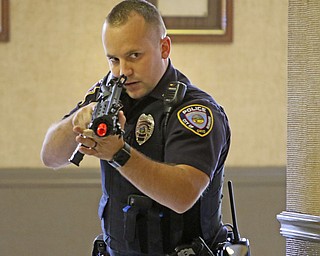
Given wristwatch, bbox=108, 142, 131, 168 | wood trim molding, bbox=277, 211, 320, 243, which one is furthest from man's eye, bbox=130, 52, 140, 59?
wood trim molding, bbox=277, 211, 320, 243

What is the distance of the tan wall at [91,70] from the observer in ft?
11.9

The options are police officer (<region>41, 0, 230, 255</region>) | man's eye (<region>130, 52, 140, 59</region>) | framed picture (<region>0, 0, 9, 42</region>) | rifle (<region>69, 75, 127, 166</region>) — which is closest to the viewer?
rifle (<region>69, 75, 127, 166</region>)

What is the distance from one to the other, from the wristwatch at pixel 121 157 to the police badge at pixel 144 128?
0.76ft

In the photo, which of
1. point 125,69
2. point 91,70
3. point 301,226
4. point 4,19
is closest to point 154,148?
point 125,69

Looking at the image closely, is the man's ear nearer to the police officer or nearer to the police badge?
the police officer

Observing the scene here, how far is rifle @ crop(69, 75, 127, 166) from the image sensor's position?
1.79 meters

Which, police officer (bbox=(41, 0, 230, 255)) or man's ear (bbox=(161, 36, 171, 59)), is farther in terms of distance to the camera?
man's ear (bbox=(161, 36, 171, 59))

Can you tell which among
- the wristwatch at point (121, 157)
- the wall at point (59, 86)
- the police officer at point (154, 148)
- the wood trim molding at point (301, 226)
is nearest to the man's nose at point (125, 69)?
the police officer at point (154, 148)

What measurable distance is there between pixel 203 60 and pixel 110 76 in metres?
1.58

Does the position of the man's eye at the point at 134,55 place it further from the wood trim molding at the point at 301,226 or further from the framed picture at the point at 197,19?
the framed picture at the point at 197,19

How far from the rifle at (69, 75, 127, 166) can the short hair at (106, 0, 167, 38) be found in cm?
19

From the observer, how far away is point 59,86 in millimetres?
3637

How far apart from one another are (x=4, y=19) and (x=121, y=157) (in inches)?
75.3

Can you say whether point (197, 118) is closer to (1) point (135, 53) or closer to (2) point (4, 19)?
(1) point (135, 53)
